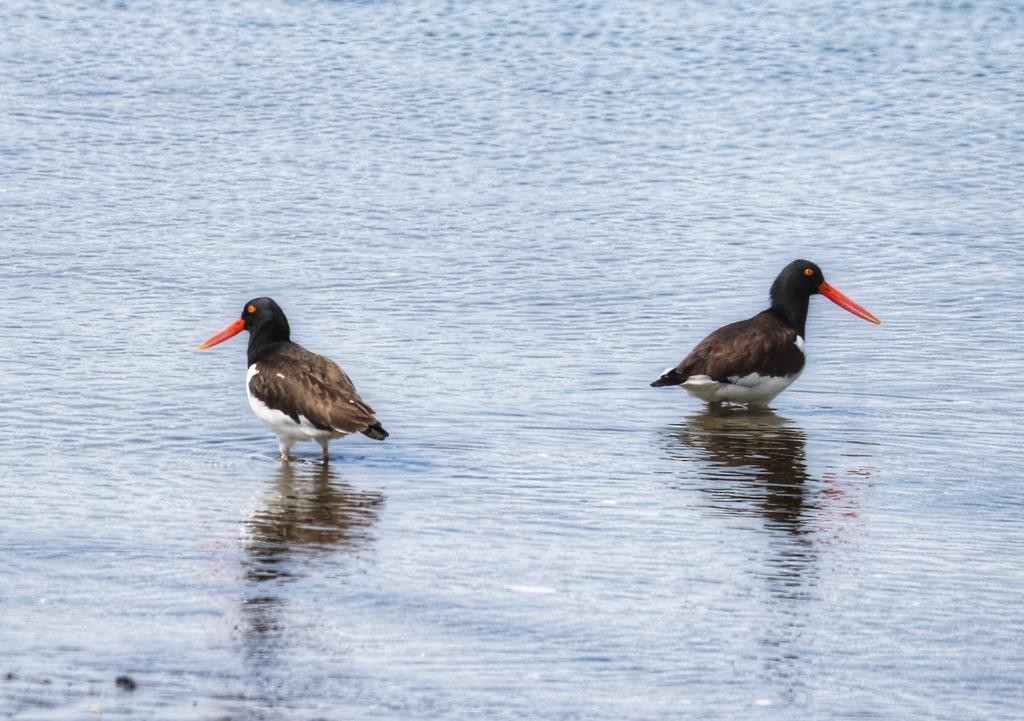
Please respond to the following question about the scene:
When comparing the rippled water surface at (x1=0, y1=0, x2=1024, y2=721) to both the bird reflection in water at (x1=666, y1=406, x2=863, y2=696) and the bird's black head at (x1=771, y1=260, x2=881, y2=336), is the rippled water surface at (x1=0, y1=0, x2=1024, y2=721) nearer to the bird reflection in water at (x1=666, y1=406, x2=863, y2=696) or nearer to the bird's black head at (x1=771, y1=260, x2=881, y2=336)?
the bird reflection in water at (x1=666, y1=406, x2=863, y2=696)

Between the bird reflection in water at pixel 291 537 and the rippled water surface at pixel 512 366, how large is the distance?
0.03 meters

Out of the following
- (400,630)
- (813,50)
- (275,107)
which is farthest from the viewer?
(813,50)

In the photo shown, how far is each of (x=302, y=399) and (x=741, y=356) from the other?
298 cm

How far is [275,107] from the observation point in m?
20.8

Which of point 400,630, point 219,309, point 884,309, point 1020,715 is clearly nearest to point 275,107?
point 219,309

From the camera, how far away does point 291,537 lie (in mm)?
8578

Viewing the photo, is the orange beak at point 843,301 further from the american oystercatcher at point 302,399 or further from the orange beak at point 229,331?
the orange beak at point 229,331

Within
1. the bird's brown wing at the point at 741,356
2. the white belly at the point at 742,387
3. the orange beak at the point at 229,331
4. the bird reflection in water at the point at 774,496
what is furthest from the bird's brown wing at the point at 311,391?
the white belly at the point at 742,387

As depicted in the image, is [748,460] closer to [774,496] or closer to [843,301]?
[774,496]

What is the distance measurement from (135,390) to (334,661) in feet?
16.0

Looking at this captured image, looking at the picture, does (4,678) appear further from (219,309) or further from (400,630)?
(219,309)

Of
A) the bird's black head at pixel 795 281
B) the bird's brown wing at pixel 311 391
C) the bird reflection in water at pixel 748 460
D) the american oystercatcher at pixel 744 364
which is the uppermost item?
the bird's black head at pixel 795 281

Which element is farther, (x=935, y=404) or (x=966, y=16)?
(x=966, y=16)

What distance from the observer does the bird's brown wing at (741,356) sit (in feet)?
36.9
